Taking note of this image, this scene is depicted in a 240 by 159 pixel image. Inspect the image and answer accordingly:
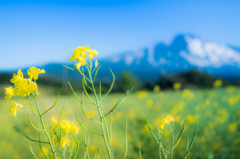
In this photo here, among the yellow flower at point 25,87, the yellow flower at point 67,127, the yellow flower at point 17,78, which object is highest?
the yellow flower at point 17,78

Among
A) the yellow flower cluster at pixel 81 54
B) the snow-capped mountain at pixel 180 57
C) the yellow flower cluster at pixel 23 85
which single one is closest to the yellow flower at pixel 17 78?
the yellow flower cluster at pixel 23 85

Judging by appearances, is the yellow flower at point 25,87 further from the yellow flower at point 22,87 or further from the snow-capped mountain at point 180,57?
the snow-capped mountain at point 180,57

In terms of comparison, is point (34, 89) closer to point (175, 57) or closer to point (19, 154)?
point (19, 154)

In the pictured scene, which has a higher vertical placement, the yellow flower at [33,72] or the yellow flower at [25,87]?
the yellow flower at [33,72]

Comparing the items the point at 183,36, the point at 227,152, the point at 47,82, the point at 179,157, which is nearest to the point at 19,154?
the point at 179,157

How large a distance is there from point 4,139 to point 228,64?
2199 inches

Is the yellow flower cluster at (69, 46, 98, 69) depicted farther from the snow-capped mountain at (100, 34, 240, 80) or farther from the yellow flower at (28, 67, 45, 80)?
the snow-capped mountain at (100, 34, 240, 80)

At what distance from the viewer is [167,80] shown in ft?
53.9

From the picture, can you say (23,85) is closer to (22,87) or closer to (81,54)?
(22,87)

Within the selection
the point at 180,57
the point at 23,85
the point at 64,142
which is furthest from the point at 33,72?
the point at 180,57

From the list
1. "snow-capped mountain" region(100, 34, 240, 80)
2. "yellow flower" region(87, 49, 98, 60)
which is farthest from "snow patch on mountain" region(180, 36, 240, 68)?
"yellow flower" region(87, 49, 98, 60)

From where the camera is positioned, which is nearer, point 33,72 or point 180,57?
point 33,72

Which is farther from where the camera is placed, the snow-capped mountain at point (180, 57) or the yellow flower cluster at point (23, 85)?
the snow-capped mountain at point (180, 57)

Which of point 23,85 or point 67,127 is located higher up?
point 23,85
